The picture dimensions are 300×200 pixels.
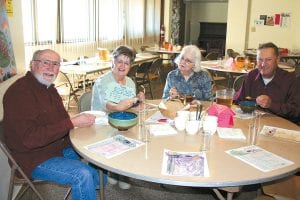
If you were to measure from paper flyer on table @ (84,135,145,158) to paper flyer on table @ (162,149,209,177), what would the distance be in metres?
0.21

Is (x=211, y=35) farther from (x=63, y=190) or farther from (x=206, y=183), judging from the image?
(x=206, y=183)

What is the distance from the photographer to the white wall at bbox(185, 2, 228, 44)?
1198cm

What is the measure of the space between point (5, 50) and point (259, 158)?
2046 mm

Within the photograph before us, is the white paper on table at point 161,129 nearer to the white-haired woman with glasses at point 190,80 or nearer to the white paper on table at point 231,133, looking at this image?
the white paper on table at point 231,133

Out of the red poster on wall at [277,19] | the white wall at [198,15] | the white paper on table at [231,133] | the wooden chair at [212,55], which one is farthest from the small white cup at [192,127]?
the white wall at [198,15]

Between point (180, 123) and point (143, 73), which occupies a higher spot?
point (180, 123)

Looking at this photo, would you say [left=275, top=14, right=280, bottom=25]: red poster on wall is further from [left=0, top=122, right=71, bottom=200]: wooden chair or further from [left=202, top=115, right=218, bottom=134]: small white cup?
[left=0, top=122, right=71, bottom=200]: wooden chair

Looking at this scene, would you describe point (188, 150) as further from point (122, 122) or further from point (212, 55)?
point (212, 55)

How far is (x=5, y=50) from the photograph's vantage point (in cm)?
255

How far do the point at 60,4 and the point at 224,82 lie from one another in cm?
397

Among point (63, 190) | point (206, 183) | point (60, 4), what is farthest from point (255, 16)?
point (206, 183)

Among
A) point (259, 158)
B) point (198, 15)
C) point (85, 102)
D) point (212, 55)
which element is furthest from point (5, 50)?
point (198, 15)

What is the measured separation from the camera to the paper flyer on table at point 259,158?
1570mm

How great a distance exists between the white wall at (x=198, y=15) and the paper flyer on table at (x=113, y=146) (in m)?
10.9
